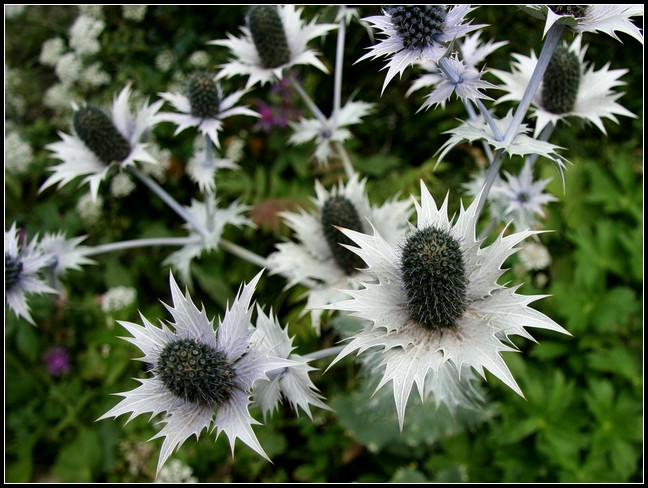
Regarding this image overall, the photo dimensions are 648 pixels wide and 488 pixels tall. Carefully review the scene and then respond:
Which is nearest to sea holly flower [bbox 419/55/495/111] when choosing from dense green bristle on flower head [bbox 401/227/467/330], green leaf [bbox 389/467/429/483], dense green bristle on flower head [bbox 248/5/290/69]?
dense green bristle on flower head [bbox 401/227/467/330]

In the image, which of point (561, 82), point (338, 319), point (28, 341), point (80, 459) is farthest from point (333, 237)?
point (28, 341)

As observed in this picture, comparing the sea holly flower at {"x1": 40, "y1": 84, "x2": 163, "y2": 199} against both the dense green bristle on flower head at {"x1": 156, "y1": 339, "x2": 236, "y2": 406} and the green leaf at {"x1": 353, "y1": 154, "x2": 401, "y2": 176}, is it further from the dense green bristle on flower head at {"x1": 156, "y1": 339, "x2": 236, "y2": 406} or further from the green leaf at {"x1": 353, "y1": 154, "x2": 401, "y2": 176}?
the green leaf at {"x1": 353, "y1": 154, "x2": 401, "y2": 176}

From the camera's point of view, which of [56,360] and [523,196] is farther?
[56,360]

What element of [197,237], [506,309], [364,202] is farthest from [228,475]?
[506,309]

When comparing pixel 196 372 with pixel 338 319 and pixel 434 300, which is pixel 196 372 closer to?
pixel 434 300

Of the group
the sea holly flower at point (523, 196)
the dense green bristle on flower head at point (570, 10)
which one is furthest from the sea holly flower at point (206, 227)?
the dense green bristle on flower head at point (570, 10)

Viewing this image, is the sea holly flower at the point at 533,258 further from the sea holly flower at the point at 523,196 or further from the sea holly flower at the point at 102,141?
the sea holly flower at the point at 102,141
